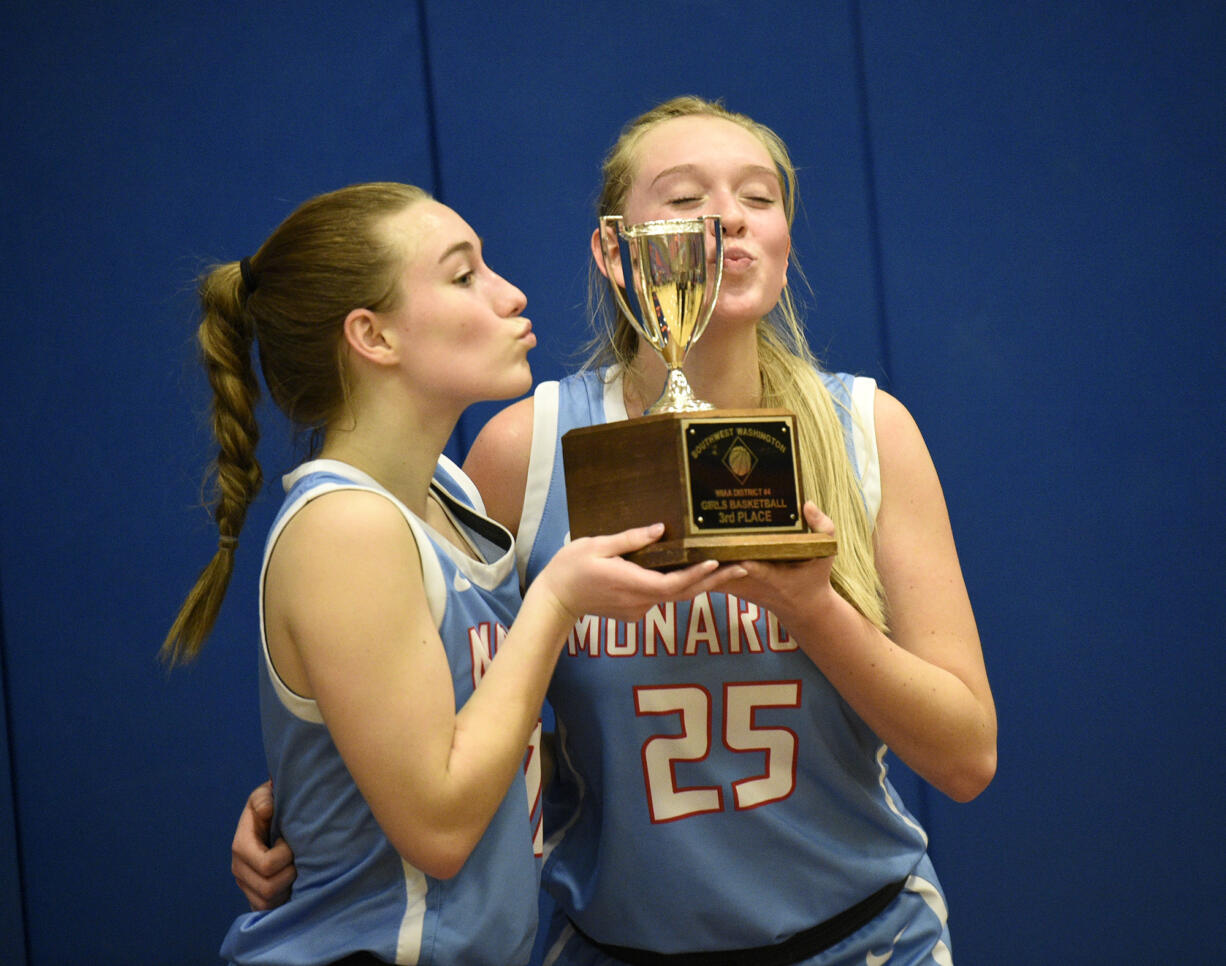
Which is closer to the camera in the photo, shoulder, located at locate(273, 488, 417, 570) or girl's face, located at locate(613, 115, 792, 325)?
shoulder, located at locate(273, 488, 417, 570)

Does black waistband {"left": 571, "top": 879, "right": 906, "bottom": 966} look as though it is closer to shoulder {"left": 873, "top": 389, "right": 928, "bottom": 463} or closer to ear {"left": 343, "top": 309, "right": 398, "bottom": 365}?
shoulder {"left": 873, "top": 389, "right": 928, "bottom": 463}

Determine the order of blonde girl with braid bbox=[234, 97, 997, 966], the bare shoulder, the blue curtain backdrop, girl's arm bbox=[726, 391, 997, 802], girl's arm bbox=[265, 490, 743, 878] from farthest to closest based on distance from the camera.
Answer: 1. the blue curtain backdrop
2. the bare shoulder
3. blonde girl with braid bbox=[234, 97, 997, 966]
4. girl's arm bbox=[726, 391, 997, 802]
5. girl's arm bbox=[265, 490, 743, 878]

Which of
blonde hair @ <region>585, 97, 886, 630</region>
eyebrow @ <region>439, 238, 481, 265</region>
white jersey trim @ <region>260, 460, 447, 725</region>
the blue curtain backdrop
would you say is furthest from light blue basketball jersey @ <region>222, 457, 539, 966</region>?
the blue curtain backdrop

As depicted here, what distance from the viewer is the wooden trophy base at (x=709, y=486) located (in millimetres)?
895

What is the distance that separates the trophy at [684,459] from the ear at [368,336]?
0.61 ft

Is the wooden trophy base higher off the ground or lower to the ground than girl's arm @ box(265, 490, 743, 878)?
higher

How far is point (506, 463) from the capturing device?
48.5 inches

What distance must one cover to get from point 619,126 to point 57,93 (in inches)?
33.4

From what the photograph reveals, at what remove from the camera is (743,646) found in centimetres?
112

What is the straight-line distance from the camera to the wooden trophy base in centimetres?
89

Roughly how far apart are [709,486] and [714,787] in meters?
0.35

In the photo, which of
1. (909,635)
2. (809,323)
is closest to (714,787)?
(909,635)

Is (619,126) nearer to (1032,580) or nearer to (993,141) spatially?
(993,141)

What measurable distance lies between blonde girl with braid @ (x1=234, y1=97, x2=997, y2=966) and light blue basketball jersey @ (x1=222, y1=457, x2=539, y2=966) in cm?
8
